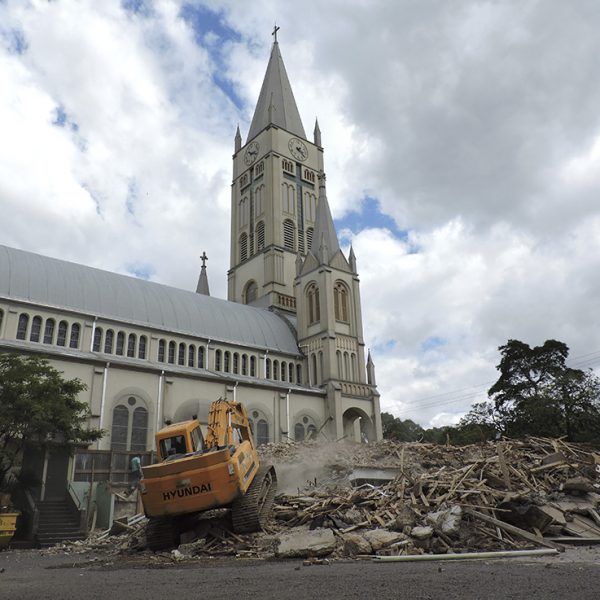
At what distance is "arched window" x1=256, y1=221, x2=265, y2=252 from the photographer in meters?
57.6

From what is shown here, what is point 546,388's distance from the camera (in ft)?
139

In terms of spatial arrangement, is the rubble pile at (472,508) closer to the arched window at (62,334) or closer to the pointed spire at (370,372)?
the arched window at (62,334)

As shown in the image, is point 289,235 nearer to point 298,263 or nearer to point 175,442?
point 298,263

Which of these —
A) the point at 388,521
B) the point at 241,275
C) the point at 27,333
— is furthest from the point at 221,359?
the point at 388,521

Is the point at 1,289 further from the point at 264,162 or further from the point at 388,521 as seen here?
the point at 264,162

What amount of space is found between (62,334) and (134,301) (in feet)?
20.5

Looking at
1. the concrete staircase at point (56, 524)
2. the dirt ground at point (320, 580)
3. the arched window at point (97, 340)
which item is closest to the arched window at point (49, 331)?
the arched window at point (97, 340)

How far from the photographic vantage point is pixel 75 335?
35.5 metres

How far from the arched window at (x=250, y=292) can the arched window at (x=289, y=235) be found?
5.16m

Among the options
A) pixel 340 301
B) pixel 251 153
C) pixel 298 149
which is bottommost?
pixel 340 301

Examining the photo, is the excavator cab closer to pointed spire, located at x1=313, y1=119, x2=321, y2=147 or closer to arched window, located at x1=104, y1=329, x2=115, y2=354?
arched window, located at x1=104, y1=329, x2=115, y2=354

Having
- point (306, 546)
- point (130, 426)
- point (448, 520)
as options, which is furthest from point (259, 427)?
point (448, 520)

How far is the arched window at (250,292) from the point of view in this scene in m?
57.0

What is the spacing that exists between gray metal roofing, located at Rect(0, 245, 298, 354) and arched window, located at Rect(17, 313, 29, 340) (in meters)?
1.04
